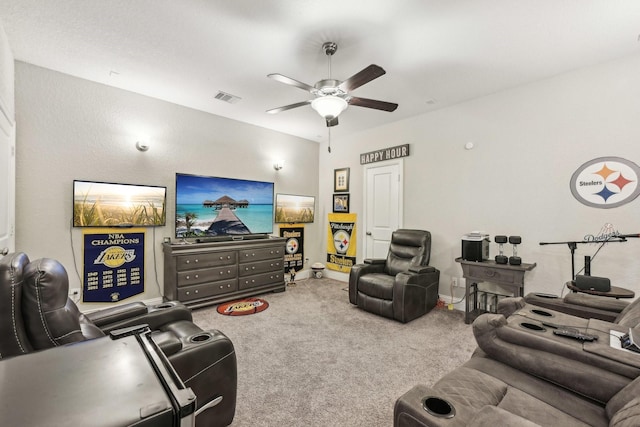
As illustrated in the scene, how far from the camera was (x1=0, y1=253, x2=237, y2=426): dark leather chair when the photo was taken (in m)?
1.06

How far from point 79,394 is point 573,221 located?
4112 mm

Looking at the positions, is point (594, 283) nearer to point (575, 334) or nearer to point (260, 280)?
point (575, 334)

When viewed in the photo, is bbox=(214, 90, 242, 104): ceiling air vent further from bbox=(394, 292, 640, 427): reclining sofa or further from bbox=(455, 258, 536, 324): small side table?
bbox=(394, 292, 640, 427): reclining sofa

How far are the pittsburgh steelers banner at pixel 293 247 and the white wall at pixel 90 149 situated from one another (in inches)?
56.6

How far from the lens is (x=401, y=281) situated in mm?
3352

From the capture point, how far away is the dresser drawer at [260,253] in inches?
169

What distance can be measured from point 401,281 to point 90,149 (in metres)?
4.09

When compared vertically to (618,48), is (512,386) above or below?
below

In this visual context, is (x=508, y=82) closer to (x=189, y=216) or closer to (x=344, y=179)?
(x=344, y=179)

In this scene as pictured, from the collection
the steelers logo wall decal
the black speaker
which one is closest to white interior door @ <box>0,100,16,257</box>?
the black speaker

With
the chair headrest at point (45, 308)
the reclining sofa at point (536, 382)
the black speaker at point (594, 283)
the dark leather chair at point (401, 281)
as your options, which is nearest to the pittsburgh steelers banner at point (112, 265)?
the chair headrest at point (45, 308)

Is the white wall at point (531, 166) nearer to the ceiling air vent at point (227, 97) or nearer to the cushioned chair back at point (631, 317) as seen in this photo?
the cushioned chair back at point (631, 317)

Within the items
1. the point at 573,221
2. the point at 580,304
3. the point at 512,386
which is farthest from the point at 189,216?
the point at 573,221

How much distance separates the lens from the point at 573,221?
120 inches
